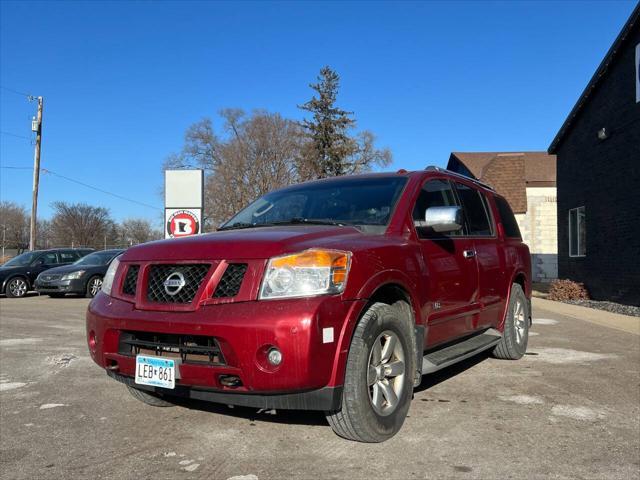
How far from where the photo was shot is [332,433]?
369 centimetres

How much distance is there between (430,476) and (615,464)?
117 cm

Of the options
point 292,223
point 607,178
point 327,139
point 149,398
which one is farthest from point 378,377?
point 327,139

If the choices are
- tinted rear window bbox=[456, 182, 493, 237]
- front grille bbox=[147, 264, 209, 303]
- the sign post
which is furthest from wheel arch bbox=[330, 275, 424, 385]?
the sign post

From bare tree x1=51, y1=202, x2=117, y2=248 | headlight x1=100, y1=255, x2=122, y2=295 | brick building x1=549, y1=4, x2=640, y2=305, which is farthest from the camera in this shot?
bare tree x1=51, y1=202, x2=117, y2=248

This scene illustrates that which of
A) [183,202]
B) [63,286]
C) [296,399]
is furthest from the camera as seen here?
[63,286]

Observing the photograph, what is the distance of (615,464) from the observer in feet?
10.6

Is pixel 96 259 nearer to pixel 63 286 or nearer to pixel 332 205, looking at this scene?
pixel 63 286

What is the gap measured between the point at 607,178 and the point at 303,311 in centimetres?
1291

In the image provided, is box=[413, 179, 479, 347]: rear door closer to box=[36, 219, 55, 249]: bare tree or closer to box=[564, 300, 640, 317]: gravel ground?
box=[564, 300, 640, 317]: gravel ground

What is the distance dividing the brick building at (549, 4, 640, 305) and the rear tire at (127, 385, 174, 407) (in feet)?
37.2

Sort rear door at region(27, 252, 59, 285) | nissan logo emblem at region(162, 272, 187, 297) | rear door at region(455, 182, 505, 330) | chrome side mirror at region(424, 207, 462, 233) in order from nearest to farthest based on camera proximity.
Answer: nissan logo emblem at region(162, 272, 187, 297) → chrome side mirror at region(424, 207, 462, 233) → rear door at region(455, 182, 505, 330) → rear door at region(27, 252, 59, 285)

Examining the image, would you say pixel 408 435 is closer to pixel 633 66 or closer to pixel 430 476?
pixel 430 476

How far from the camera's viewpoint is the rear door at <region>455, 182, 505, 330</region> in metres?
5.11

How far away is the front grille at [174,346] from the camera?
10.1ft
